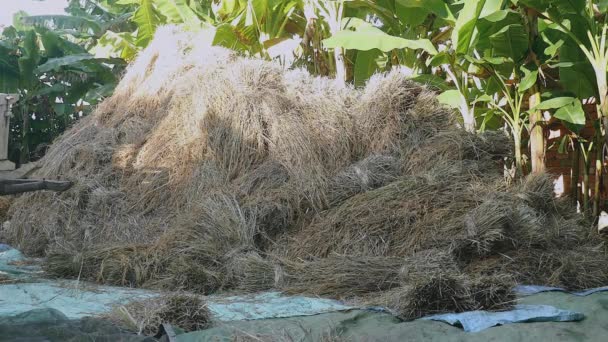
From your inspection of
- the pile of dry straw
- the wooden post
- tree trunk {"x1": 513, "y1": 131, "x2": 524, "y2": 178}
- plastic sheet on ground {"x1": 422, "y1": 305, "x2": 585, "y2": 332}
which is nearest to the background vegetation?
tree trunk {"x1": 513, "y1": 131, "x2": 524, "y2": 178}

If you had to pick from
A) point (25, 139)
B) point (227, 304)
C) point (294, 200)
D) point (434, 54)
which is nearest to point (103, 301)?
point (227, 304)

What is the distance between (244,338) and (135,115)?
479 cm

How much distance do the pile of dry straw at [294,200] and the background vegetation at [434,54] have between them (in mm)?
550

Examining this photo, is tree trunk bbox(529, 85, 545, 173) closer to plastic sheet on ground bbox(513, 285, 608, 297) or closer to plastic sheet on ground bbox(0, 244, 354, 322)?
plastic sheet on ground bbox(513, 285, 608, 297)

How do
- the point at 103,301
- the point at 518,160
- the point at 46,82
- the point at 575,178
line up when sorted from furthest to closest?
the point at 46,82 → the point at 575,178 → the point at 518,160 → the point at 103,301

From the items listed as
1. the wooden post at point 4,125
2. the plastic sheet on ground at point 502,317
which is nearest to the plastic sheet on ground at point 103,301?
the plastic sheet on ground at point 502,317

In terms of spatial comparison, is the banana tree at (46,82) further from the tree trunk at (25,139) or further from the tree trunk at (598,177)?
the tree trunk at (598,177)

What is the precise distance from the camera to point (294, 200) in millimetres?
5305

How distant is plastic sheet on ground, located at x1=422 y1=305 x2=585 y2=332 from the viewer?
3209 mm

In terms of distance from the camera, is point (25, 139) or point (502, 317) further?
point (25, 139)

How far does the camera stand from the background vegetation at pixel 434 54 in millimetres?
5684

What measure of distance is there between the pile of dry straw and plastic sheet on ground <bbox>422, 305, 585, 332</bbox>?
15cm

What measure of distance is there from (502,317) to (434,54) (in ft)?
11.0

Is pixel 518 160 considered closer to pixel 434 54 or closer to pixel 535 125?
pixel 535 125
